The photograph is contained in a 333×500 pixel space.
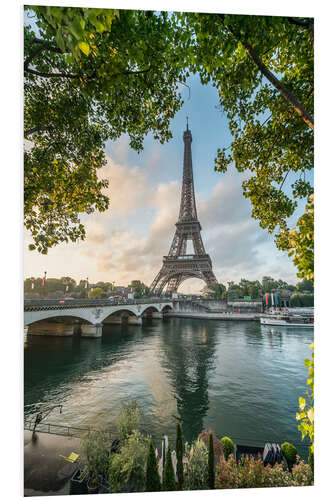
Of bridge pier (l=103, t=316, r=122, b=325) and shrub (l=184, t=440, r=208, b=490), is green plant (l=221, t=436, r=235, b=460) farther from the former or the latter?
bridge pier (l=103, t=316, r=122, b=325)

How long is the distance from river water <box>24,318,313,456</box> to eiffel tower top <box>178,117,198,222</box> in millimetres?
24975

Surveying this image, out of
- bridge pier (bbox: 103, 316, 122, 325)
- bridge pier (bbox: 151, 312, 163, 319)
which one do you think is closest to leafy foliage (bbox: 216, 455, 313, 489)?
bridge pier (bbox: 103, 316, 122, 325)

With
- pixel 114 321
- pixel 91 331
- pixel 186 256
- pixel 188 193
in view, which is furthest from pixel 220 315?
pixel 91 331

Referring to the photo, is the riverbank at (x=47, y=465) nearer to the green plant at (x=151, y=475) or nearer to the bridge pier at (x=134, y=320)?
the green plant at (x=151, y=475)

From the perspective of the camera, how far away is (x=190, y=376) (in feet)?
30.8

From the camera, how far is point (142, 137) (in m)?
4.00

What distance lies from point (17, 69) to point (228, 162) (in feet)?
11.0

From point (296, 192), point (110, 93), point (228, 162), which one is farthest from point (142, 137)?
point (296, 192)

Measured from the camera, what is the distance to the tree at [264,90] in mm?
2506

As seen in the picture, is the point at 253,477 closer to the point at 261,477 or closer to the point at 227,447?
the point at 261,477

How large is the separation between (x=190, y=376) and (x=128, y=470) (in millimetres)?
7318

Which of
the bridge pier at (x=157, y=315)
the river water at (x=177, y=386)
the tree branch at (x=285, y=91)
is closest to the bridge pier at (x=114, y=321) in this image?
the bridge pier at (x=157, y=315)

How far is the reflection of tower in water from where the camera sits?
6168 mm

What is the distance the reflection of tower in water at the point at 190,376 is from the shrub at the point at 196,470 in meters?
2.83
